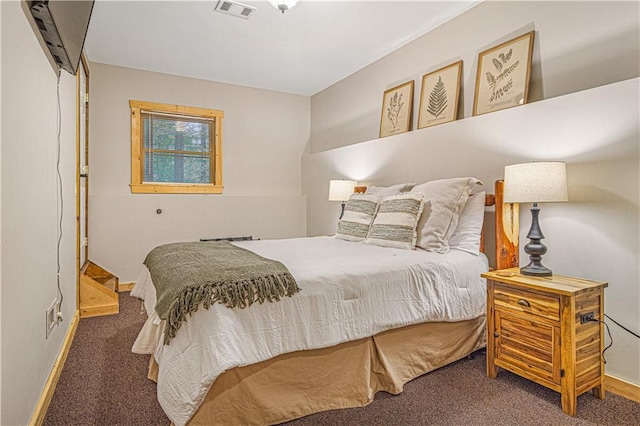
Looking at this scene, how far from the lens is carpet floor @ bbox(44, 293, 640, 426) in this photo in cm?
175

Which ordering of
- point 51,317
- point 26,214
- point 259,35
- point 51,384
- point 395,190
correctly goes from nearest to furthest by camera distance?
point 26,214
point 51,384
point 51,317
point 395,190
point 259,35

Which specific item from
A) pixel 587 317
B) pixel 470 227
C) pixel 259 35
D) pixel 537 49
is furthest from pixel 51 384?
pixel 537 49

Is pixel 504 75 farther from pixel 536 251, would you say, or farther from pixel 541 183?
pixel 536 251

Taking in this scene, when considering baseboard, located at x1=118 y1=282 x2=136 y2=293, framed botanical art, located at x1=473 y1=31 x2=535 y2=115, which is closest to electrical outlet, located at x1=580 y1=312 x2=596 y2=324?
framed botanical art, located at x1=473 y1=31 x2=535 y2=115

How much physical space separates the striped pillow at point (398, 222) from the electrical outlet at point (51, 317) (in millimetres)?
2061

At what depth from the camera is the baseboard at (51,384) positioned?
1.69 metres

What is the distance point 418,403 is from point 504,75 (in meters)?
2.34

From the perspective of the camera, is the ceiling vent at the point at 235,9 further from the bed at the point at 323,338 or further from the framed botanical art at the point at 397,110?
the bed at the point at 323,338

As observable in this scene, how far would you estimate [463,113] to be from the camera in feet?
10.3

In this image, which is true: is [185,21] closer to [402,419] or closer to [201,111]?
[201,111]

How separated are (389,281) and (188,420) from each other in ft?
3.70

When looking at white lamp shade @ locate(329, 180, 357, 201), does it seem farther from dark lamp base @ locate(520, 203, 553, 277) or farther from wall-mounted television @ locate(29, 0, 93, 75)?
wall-mounted television @ locate(29, 0, 93, 75)

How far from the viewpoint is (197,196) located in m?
4.77

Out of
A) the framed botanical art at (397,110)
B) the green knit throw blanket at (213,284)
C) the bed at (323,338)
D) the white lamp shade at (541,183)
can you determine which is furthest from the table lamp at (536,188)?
the framed botanical art at (397,110)
